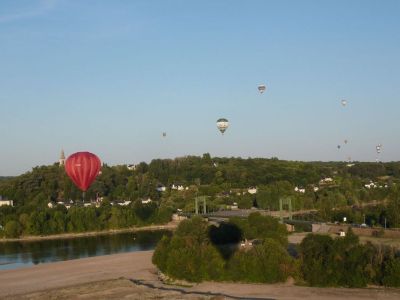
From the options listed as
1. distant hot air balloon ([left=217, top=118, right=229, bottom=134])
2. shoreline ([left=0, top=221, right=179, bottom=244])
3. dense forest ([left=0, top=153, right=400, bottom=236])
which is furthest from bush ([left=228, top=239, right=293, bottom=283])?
shoreline ([left=0, top=221, right=179, bottom=244])

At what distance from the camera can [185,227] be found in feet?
121

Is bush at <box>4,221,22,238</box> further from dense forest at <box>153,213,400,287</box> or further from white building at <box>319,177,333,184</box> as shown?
white building at <box>319,177,333,184</box>

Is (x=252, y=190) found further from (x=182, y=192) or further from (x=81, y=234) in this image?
(x=81, y=234)

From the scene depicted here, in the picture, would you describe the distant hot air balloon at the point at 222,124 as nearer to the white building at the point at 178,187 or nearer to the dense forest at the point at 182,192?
the dense forest at the point at 182,192

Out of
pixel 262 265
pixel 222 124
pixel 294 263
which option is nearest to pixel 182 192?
pixel 222 124

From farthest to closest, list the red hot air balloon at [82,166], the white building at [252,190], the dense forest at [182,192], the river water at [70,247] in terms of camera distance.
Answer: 1. the white building at [252,190]
2. the dense forest at [182,192]
3. the river water at [70,247]
4. the red hot air balloon at [82,166]

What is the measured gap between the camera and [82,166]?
3158 centimetres

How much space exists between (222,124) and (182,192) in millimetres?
41195

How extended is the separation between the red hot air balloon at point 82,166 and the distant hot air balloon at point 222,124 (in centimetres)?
1309

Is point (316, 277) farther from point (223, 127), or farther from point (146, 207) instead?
point (146, 207)

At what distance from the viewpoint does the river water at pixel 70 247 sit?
Answer: 41125 millimetres

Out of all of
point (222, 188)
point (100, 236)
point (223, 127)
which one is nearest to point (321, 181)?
point (222, 188)

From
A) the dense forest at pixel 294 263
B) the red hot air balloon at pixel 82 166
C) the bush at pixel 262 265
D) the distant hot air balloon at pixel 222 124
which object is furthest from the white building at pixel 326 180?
the bush at pixel 262 265

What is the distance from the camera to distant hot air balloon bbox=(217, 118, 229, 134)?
142 ft
